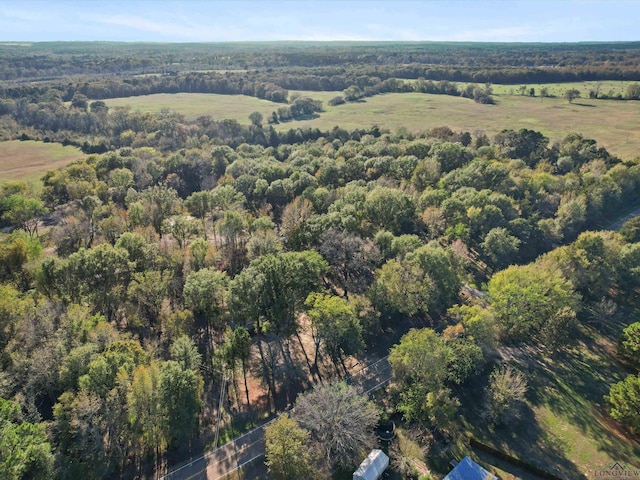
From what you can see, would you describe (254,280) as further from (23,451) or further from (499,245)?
(499,245)

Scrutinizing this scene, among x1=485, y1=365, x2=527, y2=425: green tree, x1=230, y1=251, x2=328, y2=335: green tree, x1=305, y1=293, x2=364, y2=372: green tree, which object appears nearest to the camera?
x1=485, y1=365, x2=527, y2=425: green tree

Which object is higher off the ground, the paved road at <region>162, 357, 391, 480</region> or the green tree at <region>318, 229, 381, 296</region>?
the green tree at <region>318, 229, 381, 296</region>

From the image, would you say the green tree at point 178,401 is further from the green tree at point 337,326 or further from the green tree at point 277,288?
the green tree at point 337,326

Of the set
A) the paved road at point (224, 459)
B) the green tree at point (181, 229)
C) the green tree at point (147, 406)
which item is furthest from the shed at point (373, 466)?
the green tree at point (181, 229)

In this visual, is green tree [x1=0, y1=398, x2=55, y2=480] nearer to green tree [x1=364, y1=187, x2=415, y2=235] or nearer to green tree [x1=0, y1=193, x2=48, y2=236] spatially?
green tree [x1=364, y1=187, x2=415, y2=235]

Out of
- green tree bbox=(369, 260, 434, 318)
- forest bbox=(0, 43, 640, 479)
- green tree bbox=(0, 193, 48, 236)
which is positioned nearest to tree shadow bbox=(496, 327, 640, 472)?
forest bbox=(0, 43, 640, 479)

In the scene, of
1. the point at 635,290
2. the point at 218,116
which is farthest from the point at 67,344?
the point at 218,116

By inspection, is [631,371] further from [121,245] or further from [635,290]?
[121,245]
